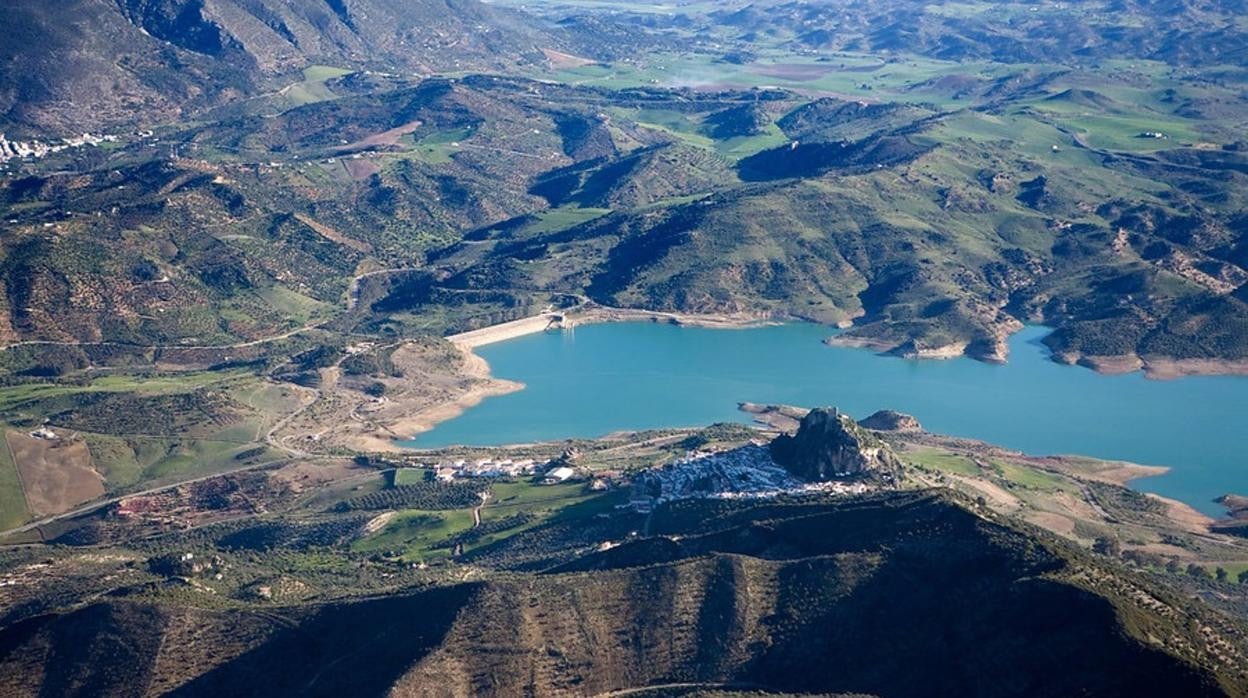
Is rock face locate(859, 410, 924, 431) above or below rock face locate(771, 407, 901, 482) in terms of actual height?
below

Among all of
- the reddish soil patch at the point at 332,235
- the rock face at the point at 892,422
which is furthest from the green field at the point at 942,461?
the reddish soil patch at the point at 332,235

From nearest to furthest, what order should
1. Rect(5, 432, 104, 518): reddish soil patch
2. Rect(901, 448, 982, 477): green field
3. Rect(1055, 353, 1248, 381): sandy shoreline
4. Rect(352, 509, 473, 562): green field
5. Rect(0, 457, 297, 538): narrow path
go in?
Rect(352, 509, 473, 562): green field → Rect(0, 457, 297, 538): narrow path → Rect(5, 432, 104, 518): reddish soil patch → Rect(901, 448, 982, 477): green field → Rect(1055, 353, 1248, 381): sandy shoreline

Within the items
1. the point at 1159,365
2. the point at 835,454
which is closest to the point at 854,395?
the point at 1159,365

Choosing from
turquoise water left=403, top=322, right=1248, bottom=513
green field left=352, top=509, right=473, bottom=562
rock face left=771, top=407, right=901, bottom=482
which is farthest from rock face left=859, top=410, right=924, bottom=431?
green field left=352, top=509, right=473, bottom=562

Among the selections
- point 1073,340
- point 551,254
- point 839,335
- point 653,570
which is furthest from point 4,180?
point 653,570

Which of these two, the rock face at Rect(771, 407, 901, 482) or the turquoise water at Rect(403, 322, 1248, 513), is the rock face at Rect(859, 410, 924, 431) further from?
the rock face at Rect(771, 407, 901, 482)

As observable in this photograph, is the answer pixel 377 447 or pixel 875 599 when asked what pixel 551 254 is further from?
pixel 875 599
